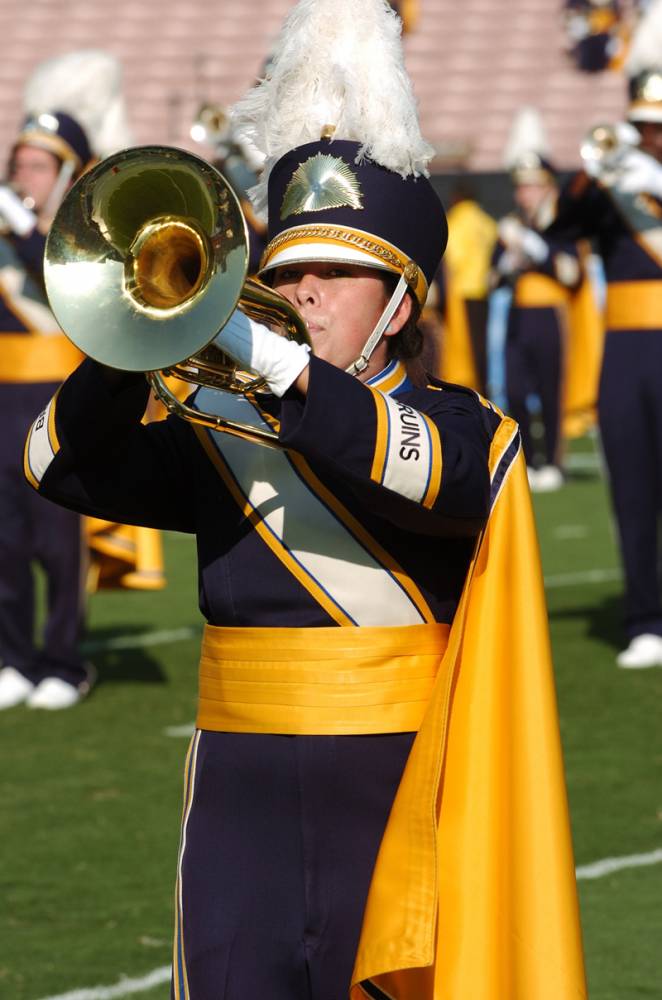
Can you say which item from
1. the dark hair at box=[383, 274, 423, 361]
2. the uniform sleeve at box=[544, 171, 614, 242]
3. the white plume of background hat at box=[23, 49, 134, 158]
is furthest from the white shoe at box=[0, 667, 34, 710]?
the dark hair at box=[383, 274, 423, 361]

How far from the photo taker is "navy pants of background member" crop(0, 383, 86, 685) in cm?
734


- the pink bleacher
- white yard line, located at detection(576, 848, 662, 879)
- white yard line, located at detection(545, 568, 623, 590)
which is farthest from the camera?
the pink bleacher

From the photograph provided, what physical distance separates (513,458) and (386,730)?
1.30ft

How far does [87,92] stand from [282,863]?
6878 millimetres

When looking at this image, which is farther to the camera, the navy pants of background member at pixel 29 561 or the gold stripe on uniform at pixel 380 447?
the navy pants of background member at pixel 29 561

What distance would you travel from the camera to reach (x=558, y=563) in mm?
10812

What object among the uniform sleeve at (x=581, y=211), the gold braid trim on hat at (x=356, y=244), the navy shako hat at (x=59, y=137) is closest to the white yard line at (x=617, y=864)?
the gold braid trim on hat at (x=356, y=244)

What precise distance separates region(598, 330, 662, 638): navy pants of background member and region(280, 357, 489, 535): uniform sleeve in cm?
519

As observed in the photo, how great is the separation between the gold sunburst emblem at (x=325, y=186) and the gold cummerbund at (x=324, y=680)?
A: 1.84ft

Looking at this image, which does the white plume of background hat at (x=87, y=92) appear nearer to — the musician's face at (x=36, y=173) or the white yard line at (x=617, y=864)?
the musician's face at (x=36, y=173)

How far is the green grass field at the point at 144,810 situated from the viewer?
4.46 meters

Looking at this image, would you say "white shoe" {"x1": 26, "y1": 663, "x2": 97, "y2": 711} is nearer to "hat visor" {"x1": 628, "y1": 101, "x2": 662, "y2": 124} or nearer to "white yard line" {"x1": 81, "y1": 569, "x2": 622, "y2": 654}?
"white yard line" {"x1": 81, "y1": 569, "x2": 622, "y2": 654}

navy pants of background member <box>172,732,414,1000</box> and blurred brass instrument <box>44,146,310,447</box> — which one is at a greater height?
blurred brass instrument <box>44,146,310,447</box>

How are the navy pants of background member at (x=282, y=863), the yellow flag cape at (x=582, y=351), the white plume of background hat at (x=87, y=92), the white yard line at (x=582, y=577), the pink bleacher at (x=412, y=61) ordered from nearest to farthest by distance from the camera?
the navy pants of background member at (x=282, y=863)
the white plume of background hat at (x=87, y=92)
the white yard line at (x=582, y=577)
the yellow flag cape at (x=582, y=351)
the pink bleacher at (x=412, y=61)
